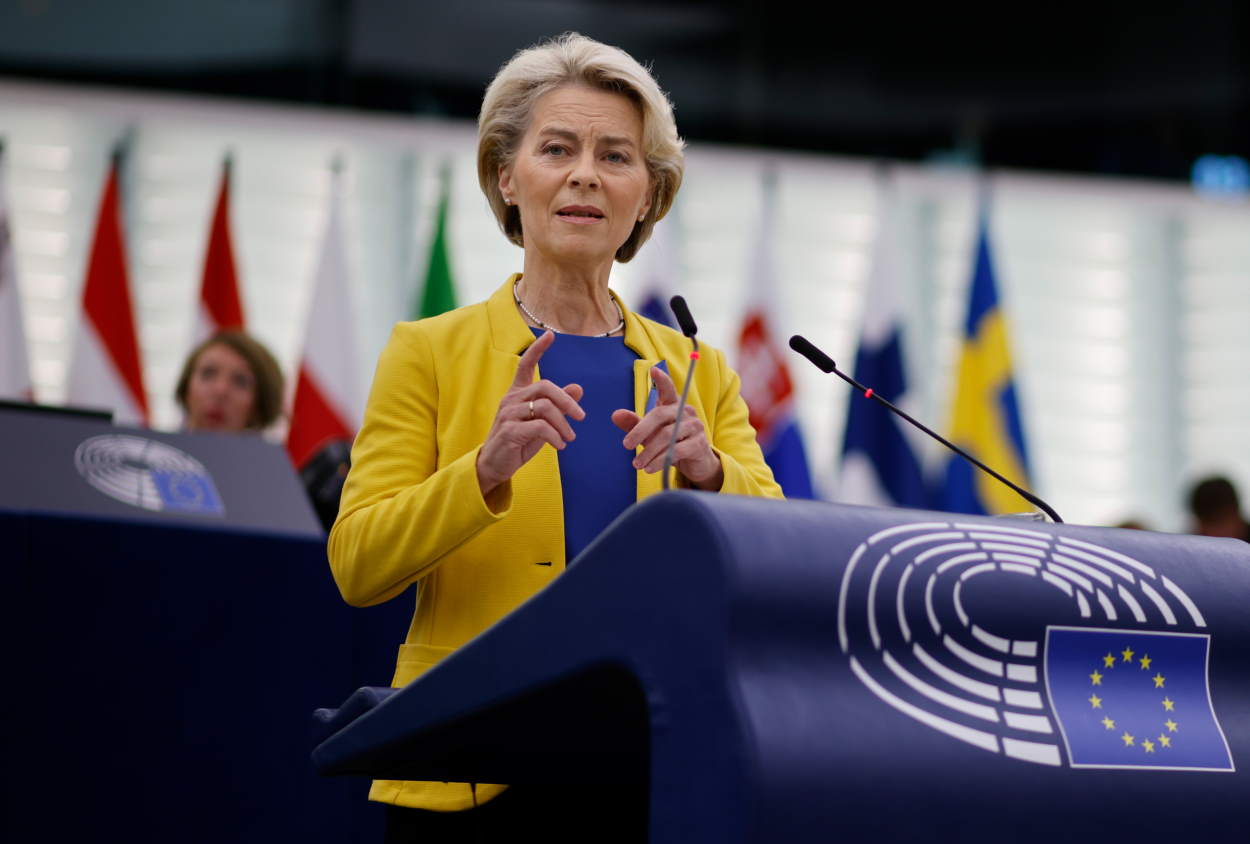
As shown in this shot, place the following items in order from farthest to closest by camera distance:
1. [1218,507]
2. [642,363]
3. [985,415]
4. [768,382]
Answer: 1. [985,415]
2. [768,382]
3. [1218,507]
4. [642,363]

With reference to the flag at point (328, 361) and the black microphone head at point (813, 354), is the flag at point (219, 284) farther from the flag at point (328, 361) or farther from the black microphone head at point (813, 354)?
the black microphone head at point (813, 354)

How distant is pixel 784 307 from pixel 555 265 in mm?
5096

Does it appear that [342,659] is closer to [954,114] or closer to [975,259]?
[975,259]

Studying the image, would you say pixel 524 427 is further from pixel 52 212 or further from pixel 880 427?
pixel 52 212

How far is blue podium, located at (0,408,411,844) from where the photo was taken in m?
2.16

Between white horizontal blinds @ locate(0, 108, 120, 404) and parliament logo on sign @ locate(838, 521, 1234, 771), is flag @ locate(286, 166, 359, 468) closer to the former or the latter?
white horizontal blinds @ locate(0, 108, 120, 404)

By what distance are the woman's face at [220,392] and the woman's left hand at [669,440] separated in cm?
288

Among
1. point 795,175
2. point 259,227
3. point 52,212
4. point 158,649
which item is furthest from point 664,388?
point 795,175

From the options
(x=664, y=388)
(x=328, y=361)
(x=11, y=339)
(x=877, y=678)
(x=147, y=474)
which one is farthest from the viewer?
(x=328, y=361)

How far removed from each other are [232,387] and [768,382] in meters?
2.81

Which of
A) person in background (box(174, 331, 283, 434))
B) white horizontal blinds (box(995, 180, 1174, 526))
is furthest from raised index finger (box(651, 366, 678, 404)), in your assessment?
white horizontal blinds (box(995, 180, 1174, 526))

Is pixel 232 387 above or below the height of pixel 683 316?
above

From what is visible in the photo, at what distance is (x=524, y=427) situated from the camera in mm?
1133

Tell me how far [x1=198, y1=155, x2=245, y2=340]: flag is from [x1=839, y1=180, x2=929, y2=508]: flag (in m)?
2.51
